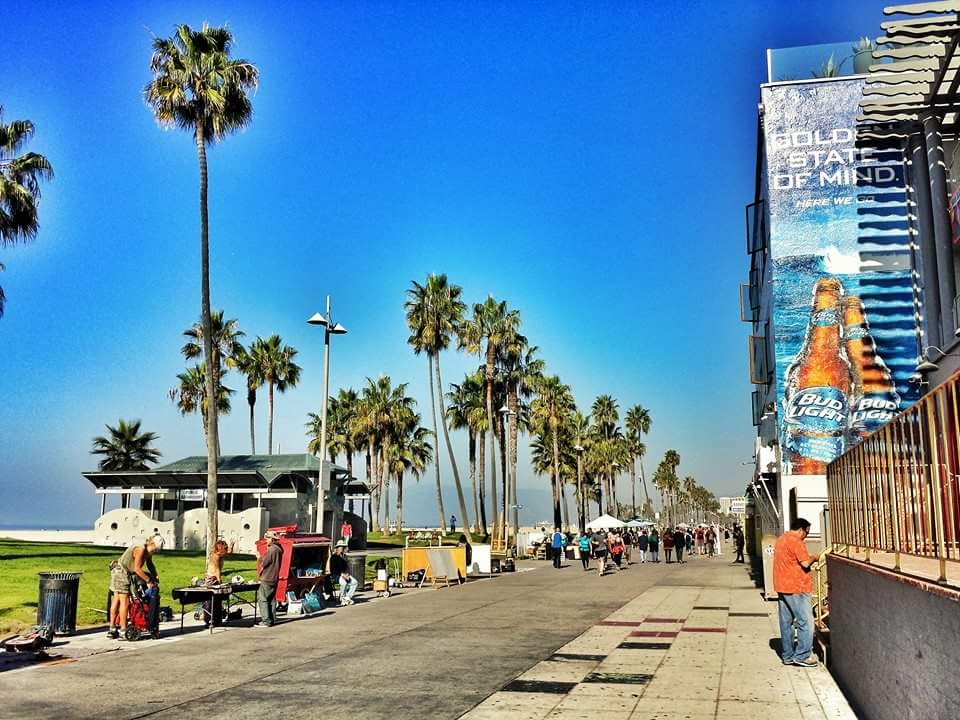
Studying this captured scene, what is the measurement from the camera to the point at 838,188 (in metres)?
31.4

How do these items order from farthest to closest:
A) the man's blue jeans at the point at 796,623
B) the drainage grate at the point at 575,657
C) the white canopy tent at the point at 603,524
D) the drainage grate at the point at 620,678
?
1. the white canopy tent at the point at 603,524
2. the drainage grate at the point at 575,657
3. the man's blue jeans at the point at 796,623
4. the drainage grate at the point at 620,678

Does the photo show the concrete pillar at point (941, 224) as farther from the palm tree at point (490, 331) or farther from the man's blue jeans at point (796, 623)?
the palm tree at point (490, 331)

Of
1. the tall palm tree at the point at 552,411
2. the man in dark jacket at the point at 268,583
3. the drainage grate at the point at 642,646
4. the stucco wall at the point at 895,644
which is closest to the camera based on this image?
the stucco wall at the point at 895,644

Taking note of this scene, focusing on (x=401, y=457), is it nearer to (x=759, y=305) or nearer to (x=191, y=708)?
(x=759, y=305)

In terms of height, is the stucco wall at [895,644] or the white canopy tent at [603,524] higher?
the stucco wall at [895,644]

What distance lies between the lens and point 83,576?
23.8m

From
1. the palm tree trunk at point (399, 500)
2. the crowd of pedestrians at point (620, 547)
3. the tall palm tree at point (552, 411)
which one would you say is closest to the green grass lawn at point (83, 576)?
the crowd of pedestrians at point (620, 547)

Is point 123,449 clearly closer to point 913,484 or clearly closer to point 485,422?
point 485,422

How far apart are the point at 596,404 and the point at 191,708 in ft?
322

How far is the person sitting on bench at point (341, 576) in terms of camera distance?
20.4 m

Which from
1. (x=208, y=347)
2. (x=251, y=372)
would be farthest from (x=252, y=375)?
(x=208, y=347)

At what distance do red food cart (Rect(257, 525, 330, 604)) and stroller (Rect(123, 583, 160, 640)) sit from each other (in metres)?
3.06

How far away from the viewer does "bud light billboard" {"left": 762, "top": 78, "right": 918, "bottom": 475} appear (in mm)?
30438

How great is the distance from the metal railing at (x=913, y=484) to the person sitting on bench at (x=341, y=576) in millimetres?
13079
